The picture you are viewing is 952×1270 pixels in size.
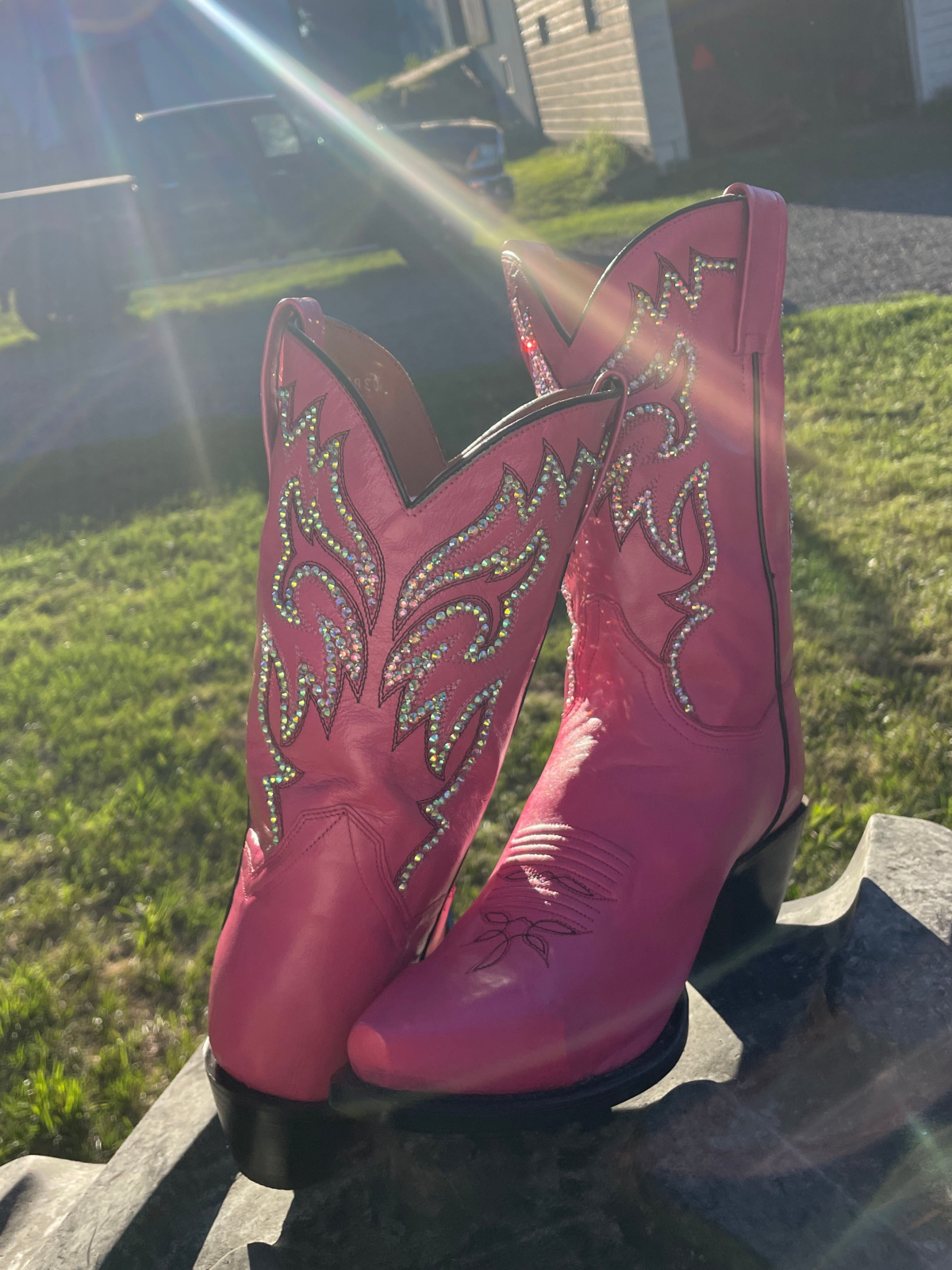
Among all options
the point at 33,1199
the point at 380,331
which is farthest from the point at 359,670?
the point at 380,331

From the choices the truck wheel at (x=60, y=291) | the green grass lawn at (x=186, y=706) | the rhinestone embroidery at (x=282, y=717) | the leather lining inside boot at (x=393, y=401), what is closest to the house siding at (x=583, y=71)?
the truck wheel at (x=60, y=291)

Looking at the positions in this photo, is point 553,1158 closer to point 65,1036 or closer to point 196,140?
point 65,1036

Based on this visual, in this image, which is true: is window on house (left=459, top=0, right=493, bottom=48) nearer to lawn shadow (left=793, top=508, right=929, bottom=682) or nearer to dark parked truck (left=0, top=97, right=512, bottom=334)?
dark parked truck (left=0, top=97, right=512, bottom=334)

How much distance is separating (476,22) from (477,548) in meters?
19.1

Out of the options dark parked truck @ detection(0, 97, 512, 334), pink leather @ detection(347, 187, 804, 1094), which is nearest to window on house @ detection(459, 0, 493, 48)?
dark parked truck @ detection(0, 97, 512, 334)

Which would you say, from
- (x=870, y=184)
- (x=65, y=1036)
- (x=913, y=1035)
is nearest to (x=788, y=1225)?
(x=913, y=1035)

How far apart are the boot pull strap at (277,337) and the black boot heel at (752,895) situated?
86 centimetres

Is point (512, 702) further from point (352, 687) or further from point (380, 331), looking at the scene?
point (380, 331)

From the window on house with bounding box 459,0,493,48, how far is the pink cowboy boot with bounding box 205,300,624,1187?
18081mm

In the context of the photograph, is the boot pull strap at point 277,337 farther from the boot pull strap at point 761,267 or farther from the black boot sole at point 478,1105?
the black boot sole at point 478,1105

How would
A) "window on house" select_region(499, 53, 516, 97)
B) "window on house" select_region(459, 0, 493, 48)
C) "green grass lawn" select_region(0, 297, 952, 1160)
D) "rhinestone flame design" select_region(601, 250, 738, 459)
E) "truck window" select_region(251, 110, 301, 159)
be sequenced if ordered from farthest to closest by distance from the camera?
"window on house" select_region(459, 0, 493, 48), "window on house" select_region(499, 53, 516, 97), "truck window" select_region(251, 110, 301, 159), "green grass lawn" select_region(0, 297, 952, 1160), "rhinestone flame design" select_region(601, 250, 738, 459)

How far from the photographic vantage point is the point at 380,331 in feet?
21.6

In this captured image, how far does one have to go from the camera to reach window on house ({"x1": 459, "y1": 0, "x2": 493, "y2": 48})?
642 inches

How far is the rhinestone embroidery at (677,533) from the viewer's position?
1249 mm
